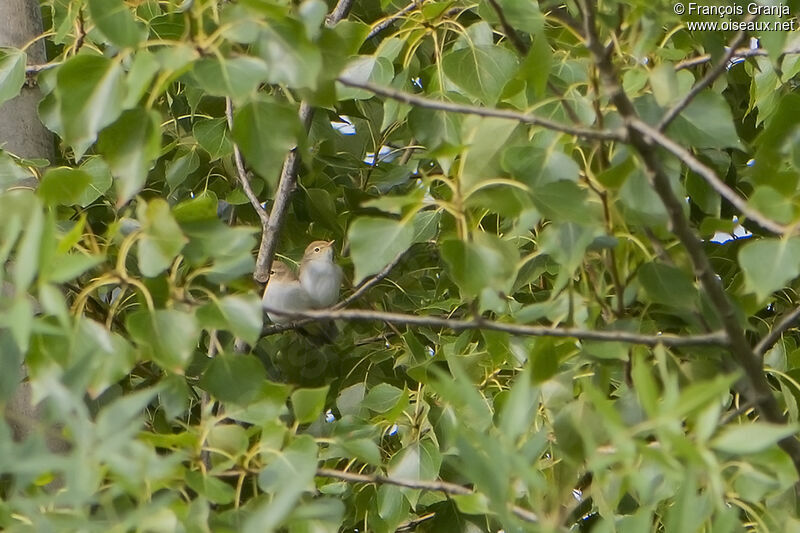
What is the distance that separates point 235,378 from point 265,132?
0.83 ft

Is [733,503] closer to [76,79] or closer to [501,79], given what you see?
[501,79]

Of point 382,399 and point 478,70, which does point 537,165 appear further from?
point 382,399

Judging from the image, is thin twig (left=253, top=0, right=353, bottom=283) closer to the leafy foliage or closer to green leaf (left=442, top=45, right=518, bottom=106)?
the leafy foliage

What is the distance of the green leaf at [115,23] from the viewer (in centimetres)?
82

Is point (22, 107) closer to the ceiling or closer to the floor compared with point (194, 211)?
closer to the floor

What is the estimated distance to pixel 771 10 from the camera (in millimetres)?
1117

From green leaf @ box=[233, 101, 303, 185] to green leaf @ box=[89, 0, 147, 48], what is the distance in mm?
101

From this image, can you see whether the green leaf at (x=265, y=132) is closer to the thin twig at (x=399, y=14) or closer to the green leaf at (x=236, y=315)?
the green leaf at (x=236, y=315)

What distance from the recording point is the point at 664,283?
0.98 meters

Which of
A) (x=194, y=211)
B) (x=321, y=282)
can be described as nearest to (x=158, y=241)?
(x=194, y=211)

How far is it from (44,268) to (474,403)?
306 mm

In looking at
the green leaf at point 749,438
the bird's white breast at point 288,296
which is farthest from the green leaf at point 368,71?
the bird's white breast at point 288,296

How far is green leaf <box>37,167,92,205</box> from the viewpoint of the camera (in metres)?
0.90

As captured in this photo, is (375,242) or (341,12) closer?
(375,242)
